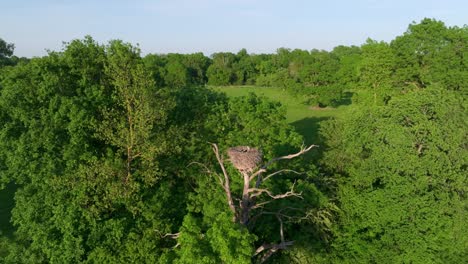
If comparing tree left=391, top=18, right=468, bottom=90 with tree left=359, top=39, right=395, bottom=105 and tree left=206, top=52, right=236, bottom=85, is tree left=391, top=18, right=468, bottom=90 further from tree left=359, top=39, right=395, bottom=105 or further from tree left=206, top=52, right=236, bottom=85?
tree left=206, top=52, right=236, bottom=85

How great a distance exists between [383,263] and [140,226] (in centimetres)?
1181

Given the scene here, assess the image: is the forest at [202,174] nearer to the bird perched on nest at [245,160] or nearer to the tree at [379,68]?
the bird perched on nest at [245,160]

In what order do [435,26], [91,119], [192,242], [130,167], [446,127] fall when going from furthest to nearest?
[435,26], [446,127], [130,167], [91,119], [192,242]

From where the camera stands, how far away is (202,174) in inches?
803

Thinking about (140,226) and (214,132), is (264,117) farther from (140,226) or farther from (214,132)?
(140,226)

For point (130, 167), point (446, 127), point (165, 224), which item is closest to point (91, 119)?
point (130, 167)

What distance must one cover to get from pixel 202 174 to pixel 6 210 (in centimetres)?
1829

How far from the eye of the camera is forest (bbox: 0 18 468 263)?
1709cm

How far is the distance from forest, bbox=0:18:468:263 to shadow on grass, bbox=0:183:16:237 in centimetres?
110

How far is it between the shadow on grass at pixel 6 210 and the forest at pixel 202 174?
1098 millimetres

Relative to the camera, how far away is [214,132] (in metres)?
22.5

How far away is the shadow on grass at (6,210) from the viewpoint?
25994mm

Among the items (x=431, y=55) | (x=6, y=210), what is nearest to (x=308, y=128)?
(x=431, y=55)

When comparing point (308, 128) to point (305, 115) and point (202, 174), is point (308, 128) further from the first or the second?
point (202, 174)
